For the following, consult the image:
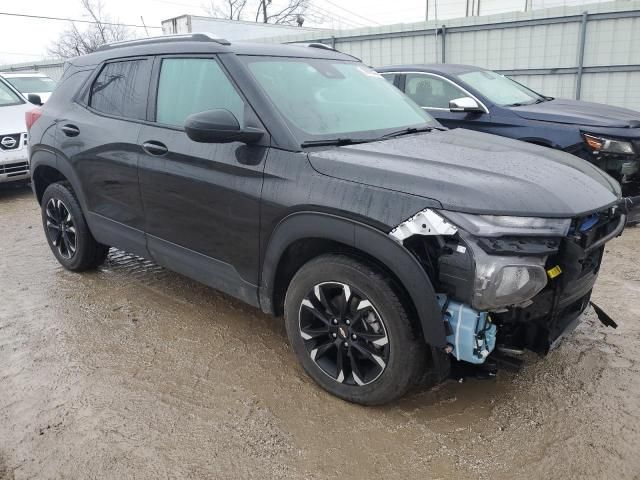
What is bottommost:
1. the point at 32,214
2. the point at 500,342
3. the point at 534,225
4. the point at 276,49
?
the point at 32,214

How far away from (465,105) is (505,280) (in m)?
4.08

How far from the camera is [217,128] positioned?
2.85m

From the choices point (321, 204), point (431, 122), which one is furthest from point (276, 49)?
point (321, 204)

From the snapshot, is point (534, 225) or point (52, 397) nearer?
point (534, 225)

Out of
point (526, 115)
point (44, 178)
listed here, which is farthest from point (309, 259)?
point (526, 115)

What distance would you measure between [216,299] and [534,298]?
252 centimetres

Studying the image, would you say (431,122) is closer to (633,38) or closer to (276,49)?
(276,49)

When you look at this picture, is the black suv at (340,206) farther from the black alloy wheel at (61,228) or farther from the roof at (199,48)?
the black alloy wheel at (61,228)

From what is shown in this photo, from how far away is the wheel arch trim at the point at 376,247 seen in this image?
94.0 inches

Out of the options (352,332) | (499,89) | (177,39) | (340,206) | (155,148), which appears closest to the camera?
(340,206)

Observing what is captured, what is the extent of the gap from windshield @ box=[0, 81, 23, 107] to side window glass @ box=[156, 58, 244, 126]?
6581 millimetres

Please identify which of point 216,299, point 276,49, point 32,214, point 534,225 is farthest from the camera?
point 32,214

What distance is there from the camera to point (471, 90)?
6.40 metres

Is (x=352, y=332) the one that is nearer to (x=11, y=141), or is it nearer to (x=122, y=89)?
(x=122, y=89)
